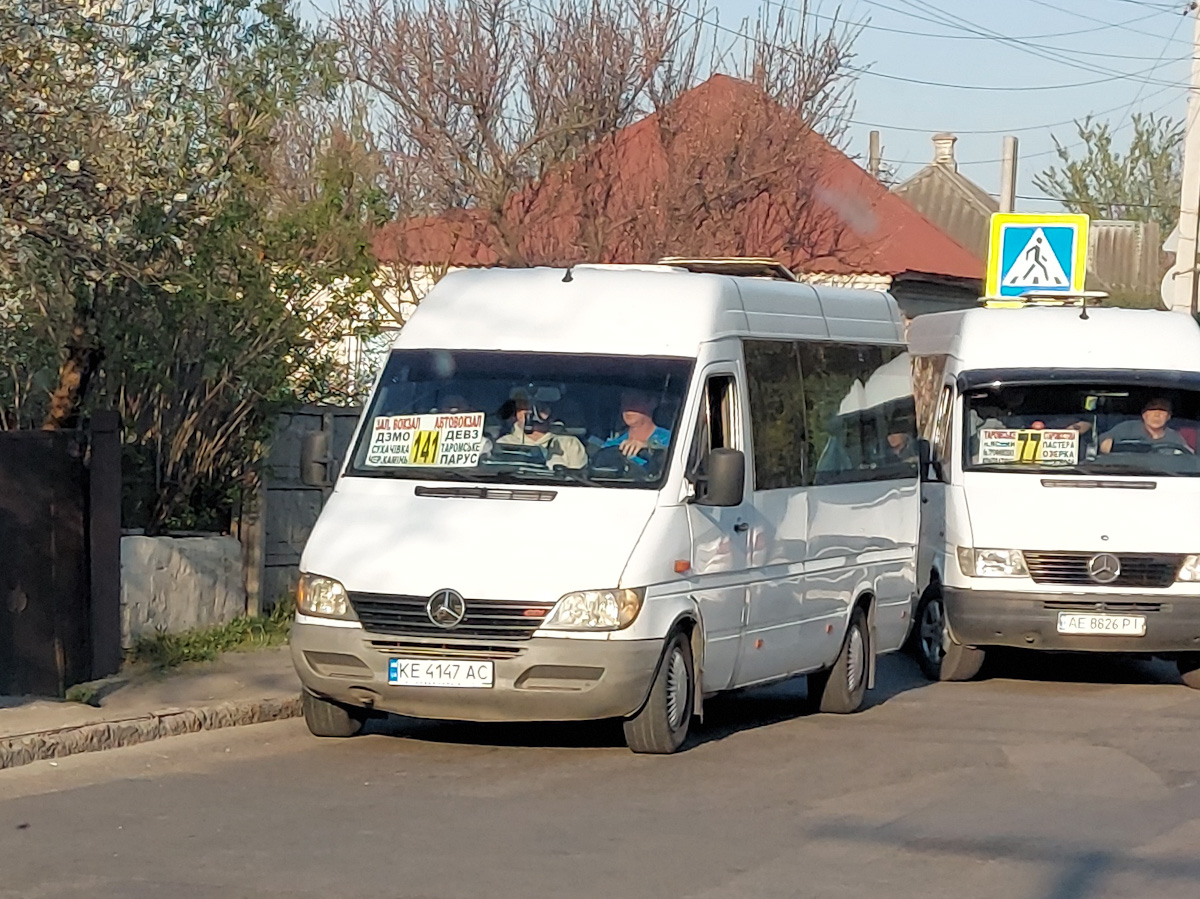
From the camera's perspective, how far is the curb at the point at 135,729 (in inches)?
389

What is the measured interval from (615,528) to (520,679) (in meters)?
0.87

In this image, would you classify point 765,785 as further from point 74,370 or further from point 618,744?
point 74,370

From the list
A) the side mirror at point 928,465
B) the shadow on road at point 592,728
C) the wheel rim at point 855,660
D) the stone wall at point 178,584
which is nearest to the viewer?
the shadow on road at point 592,728

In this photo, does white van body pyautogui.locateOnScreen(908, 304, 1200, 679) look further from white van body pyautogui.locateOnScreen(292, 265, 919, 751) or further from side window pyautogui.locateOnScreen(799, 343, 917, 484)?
white van body pyautogui.locateOnScreen(292, 265, 919, 751)

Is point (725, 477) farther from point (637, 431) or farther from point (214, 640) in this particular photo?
point (214, 640)

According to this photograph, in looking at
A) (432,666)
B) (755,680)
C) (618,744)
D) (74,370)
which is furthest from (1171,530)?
(74,370)

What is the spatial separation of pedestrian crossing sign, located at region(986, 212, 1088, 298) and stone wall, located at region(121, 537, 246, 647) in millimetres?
8888

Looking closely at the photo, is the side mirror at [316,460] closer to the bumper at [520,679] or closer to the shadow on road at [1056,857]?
the bumper at [520,679]

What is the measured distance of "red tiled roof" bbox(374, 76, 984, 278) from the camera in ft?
75.2

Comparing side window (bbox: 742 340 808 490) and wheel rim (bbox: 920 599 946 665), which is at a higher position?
side window (bbox: 742 340 808 490)

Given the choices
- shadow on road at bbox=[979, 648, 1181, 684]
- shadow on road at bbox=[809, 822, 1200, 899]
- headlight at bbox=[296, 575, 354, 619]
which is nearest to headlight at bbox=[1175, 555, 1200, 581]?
shadow on road at bbox=[979, 648, 1181, 684]

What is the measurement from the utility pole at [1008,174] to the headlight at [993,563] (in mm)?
27176

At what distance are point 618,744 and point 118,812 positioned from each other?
304 cm

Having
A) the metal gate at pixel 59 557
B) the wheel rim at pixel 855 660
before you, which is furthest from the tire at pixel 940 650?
the metal gate at pixel 59 557
